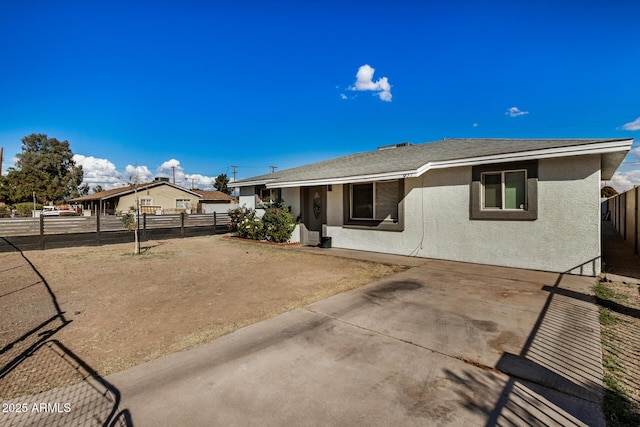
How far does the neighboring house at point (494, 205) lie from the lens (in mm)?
6520

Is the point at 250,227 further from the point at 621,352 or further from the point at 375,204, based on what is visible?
the point at 621,352

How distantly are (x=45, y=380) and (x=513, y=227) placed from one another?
8957mm

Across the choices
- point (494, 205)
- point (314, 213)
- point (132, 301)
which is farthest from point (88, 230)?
point (494, 205)

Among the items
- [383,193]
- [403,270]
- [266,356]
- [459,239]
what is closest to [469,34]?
[383,193]

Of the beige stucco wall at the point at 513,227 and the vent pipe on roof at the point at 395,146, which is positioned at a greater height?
the vent pipe on roof at the point at 395,146

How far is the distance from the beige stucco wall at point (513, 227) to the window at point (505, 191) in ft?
0.49

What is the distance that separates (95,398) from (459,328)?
13.0ft

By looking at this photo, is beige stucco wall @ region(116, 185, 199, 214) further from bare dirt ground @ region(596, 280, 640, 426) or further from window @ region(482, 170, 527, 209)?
bare dirt ground @ region(596, 280, 640, 426)

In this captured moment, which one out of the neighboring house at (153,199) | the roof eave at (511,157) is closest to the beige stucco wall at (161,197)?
the neighboring house at (153,199)

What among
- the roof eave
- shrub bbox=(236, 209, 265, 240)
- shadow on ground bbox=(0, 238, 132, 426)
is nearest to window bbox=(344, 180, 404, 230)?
the roof eave

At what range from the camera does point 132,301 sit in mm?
5113

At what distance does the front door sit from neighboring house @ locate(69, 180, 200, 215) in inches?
917

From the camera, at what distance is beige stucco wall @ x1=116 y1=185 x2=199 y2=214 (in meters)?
30.8

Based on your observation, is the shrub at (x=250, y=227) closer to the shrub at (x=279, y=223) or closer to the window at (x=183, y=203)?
the shrub at (x=279, y=223)
